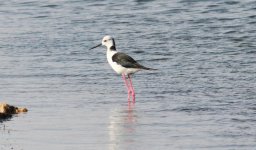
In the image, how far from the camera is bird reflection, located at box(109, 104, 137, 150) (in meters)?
9.75

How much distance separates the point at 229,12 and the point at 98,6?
4.39 metres

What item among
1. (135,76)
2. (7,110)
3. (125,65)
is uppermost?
(125,65)

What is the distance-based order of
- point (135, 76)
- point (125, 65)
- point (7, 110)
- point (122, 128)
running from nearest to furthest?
1. point (122, 128)
2. point (7, 110)
3. point (125, 65)
4. point (135, 76)

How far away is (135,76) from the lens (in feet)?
52.1

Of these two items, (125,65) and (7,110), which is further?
(125,65)

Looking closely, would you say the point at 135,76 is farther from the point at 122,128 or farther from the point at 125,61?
the point at 122,128

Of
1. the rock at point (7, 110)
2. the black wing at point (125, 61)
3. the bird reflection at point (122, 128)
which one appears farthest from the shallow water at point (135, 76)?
the black wing at point (125, 61)

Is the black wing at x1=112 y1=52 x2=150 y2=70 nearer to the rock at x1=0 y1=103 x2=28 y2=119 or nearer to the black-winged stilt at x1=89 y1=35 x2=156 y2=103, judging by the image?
the black-winged stilt at x1=89 y1=35 x2=156 y2=103

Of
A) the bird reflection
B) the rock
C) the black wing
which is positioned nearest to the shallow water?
the bird reflection

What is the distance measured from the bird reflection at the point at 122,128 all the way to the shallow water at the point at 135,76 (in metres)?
0.01

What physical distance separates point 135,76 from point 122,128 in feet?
16.8

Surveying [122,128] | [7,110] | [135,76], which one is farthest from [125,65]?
[122,128]

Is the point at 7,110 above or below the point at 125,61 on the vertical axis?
below

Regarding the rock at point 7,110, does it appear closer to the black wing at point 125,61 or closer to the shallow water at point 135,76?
the shallow water at point 135,76
